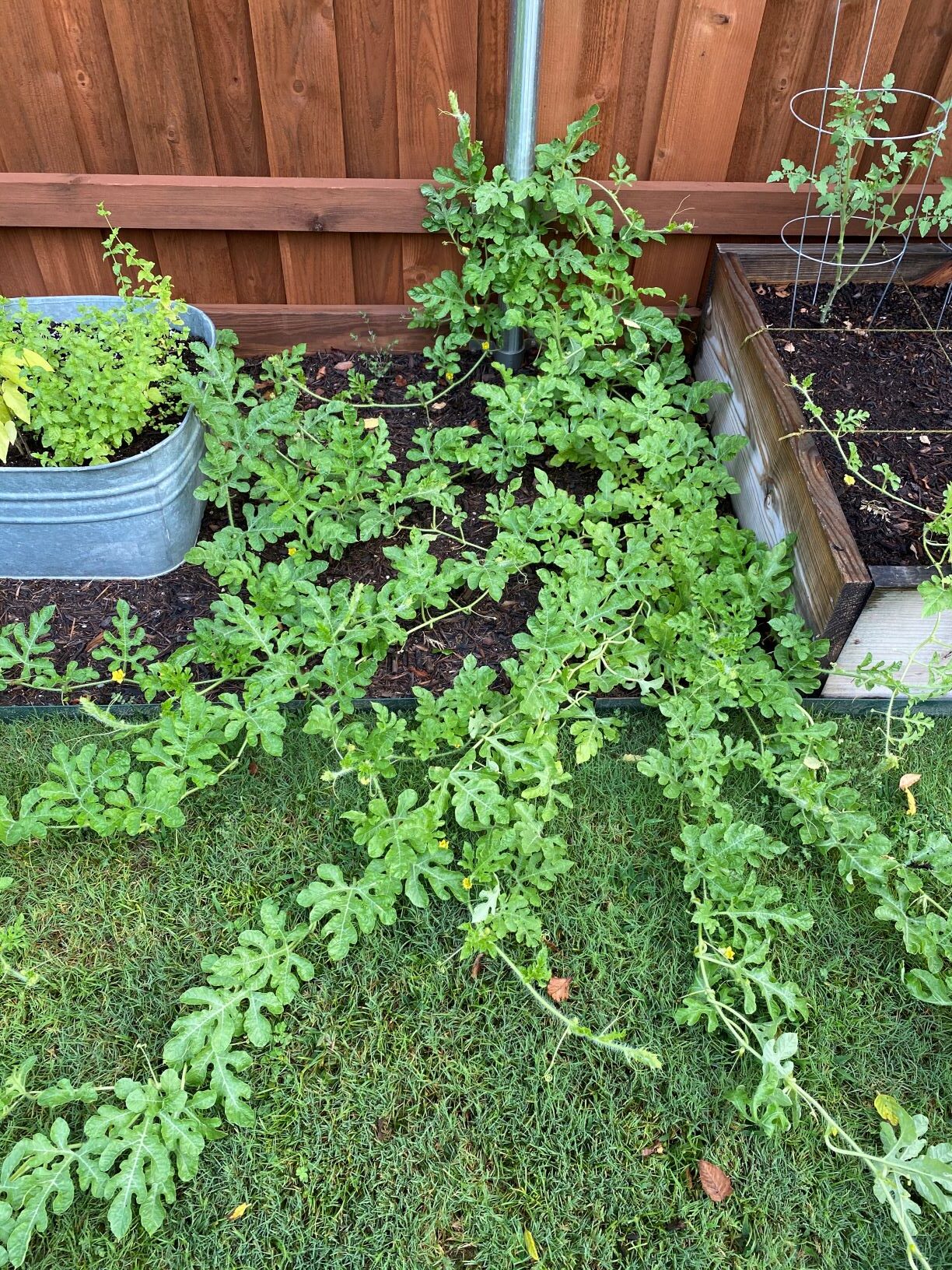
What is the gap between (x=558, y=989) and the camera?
207cm

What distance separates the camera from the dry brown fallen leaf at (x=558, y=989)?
206 centimetres

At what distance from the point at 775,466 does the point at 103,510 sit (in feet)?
6.44

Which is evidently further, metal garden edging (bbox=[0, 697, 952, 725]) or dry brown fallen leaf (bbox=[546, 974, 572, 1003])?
metal garden edging (bbox=[0, 697, 952, 725])

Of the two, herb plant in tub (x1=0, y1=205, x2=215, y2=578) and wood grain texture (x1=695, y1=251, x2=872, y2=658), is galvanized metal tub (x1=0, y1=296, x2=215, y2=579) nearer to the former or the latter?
herb plant in tub (x1=0, y1=205, x2=215, y2=578)

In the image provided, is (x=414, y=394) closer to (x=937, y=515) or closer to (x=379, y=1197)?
(x=937, y=515)

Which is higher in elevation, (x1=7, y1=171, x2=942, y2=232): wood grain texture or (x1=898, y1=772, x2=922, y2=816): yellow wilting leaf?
(x1=7, y1=171, x2=942, y2=232): wood grain texture

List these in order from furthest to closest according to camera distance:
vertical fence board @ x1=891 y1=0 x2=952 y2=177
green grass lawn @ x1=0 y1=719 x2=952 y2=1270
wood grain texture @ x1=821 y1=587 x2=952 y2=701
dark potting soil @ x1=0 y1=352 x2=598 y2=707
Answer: vertical fence board @ x1=891 y1=0 x2=952 y2=177, dark potting soil @ x1=0 y1=352 x2=598 y2=707, wood grain texture @ x1=821 y1=587 x2=952 y2=701, green grass lawn @ x1=0 y1=719 x2=952 y2=1270

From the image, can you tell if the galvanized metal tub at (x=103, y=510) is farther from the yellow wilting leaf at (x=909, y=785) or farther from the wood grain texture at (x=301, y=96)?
the yellow wilting leaf at (x=909, y=785)

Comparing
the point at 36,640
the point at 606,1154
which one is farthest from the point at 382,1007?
the point at 36,640

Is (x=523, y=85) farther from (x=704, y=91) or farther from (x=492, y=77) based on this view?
(x=704, y=91)

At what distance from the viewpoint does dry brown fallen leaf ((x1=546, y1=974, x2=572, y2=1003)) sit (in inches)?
81.2

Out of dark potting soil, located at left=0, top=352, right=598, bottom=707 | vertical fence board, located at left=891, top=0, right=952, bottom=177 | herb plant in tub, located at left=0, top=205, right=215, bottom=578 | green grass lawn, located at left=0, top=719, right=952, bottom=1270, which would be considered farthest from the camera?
vertical fence board, located at left=891, top=0, right=952, bottom=177

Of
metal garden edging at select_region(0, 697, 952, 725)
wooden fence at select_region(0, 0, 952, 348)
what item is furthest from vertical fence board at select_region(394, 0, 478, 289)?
metal garden edging at select_region(0, 697, 952, 725)

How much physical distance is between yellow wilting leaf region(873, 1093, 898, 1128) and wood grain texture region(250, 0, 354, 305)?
296 centimetres
